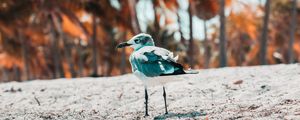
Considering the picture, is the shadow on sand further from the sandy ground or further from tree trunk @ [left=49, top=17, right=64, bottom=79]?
tree trunk @ [left=49, top=17, right=64, bottom=79]

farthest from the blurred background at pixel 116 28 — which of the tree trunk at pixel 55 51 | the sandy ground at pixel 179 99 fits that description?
the sandy ground at pixel 179 99

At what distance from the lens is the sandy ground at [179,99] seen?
7458mm

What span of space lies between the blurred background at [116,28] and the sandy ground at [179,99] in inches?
419

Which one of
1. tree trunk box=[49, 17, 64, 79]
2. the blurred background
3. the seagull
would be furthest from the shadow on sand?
tree trunk box=[49, 17, 64, 79]

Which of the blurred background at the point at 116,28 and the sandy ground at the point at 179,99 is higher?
the blurred background at the point at 116,28

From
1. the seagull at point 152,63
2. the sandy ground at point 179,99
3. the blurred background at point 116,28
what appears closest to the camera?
the seagull at point 152,63

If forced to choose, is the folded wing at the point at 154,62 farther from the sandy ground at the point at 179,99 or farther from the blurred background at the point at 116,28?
the blurred background at the point at 116,28

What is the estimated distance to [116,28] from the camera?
127ft

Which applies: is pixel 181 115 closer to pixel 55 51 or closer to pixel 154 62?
pixel 154 62

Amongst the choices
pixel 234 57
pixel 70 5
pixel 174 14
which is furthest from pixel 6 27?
pixel 234 57

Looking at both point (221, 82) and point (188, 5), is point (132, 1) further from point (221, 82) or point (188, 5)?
point (221, 82)

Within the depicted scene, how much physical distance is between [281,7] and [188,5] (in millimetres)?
18077

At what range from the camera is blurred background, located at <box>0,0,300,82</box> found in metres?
26.2

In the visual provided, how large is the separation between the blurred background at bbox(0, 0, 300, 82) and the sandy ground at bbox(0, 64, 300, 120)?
10.7 metres
